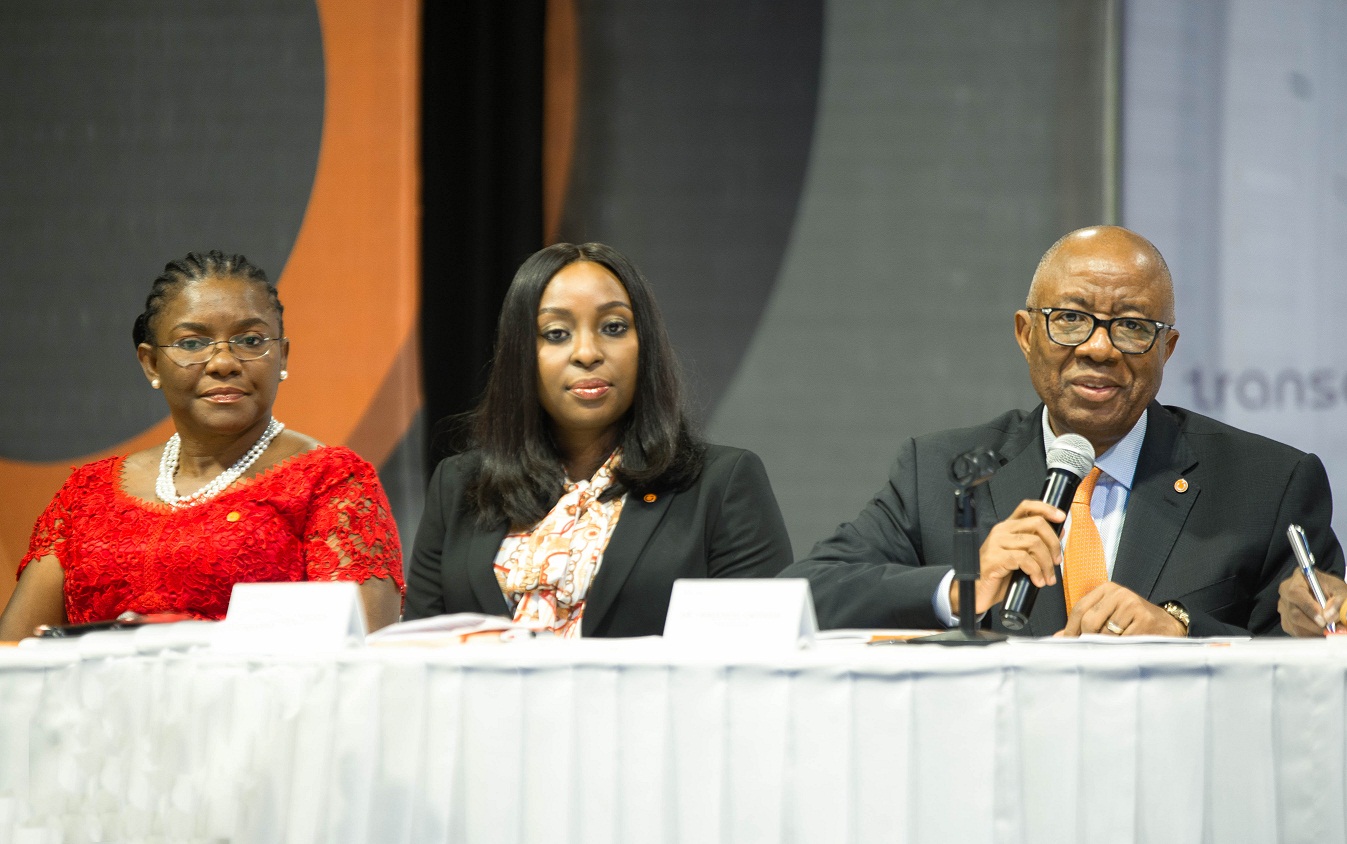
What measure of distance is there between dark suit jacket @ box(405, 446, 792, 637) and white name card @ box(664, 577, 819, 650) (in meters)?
0.79

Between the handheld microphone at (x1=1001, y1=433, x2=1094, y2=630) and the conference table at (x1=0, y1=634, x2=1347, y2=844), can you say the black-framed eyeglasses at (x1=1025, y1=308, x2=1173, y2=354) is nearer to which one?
the handheld microphone at (x1=1001, y1=433, x2=1094, y2=630)

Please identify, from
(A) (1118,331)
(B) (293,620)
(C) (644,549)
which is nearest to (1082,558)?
(A) (1118,331)

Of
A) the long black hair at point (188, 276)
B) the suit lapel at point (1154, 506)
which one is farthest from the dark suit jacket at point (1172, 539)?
the long black hair at point (188, 276)

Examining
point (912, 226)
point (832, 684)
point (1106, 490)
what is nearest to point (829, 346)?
point (912, 226)

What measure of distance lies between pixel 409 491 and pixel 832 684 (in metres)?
2.63

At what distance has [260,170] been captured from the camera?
4.06m

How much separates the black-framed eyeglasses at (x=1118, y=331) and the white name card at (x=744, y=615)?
3.19 feet

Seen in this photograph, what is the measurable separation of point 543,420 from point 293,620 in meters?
1.05

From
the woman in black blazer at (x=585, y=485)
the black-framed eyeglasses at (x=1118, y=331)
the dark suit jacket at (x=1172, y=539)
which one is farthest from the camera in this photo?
the woman in black blazer at (x=585, y=485)

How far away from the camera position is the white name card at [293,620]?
1633mm

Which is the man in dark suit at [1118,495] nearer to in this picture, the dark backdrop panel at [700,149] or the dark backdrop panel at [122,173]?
the dark backdrop panel at [700,149]

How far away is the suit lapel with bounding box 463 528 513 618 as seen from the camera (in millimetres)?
2422

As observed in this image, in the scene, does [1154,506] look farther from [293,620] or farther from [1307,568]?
[293,620]

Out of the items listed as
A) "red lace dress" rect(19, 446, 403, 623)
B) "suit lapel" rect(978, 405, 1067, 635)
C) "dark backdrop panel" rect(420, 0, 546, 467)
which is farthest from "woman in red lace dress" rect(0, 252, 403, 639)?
"suit lapel" rect(978, 405, 1067, 635)
